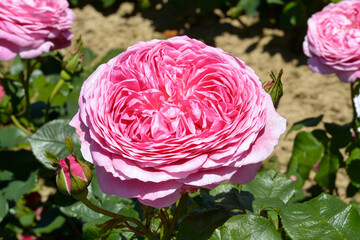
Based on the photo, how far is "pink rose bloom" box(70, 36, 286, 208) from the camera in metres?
0.55

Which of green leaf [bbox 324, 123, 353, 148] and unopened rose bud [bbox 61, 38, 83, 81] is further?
green leaf [bbox 324, 123, 353, 148]

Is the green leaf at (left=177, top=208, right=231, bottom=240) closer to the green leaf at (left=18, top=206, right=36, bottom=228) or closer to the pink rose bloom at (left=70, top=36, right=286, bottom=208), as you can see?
the pink rose bloom at (left=70, top=36, right=286, bottom=208)

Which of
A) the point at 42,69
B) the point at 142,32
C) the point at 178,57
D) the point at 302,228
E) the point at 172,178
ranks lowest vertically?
the point at 142,32

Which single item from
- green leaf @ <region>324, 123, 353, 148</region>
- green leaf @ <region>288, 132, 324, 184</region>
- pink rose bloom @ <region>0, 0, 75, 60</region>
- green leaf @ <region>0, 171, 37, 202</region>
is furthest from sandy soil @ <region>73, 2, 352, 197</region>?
pink rose bloom @ <region>0, 0, 75, 60</region>

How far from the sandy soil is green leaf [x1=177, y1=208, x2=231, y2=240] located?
1336 mm

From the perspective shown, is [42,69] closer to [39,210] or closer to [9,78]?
[9,78]

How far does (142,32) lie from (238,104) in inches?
98.8

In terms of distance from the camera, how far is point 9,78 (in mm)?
1394

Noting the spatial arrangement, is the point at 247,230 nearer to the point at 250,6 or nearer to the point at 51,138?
the point at 51,138

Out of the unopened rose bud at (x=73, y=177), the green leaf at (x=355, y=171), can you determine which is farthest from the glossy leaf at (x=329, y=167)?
the unopened rose bud at (x=73, y=177)

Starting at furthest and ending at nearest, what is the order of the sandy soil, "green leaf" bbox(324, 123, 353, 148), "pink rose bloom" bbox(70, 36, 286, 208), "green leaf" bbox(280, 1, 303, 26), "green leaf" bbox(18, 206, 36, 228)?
"green leaf" bbox(280, 1, 303, 26)
the sandy soil
"green leaf" bbox(18, 206, 36, 228)
"green leaf" bbox(324, 123, 353, 148)
"pink rose bloom" bbox(70, 36, 286, 208)

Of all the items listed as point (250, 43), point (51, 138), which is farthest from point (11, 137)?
point (250, 43)

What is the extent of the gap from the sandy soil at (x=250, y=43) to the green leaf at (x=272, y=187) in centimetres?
114

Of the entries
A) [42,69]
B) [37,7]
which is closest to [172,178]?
[37,7]
